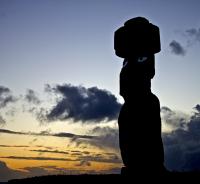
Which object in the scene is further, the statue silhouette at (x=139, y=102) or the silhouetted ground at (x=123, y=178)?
the statue silhouette at (x=139, y=102)

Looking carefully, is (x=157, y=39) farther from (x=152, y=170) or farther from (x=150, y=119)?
(x=152, y=170)

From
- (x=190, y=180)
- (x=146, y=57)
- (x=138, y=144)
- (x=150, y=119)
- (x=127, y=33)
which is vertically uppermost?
(x=127, y=33)

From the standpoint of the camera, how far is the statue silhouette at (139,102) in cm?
1353

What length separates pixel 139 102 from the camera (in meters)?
13.8

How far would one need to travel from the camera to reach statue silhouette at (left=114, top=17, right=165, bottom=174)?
13531 mm

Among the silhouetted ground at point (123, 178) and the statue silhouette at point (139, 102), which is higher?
the statue silhouette at point (139, 102)

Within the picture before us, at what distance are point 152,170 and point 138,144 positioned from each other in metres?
1.04

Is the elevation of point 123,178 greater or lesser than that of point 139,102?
lesser

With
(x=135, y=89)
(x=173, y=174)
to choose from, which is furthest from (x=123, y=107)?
(x=173, y=174)

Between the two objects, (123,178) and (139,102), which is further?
(139,102)

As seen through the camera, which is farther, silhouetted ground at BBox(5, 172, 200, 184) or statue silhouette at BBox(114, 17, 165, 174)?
A: statue silhouette at BBox(114, 17, 165, 174)

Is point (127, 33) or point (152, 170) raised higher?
point (127, 33)

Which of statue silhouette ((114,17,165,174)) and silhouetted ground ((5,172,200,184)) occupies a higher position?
statue silhouette ((114,17,165,174))

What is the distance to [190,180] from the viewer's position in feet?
41.6
